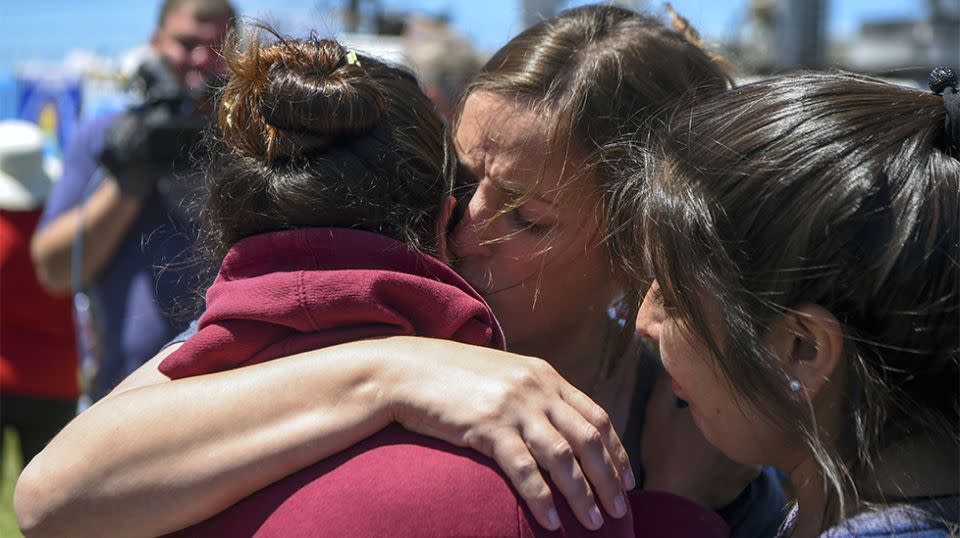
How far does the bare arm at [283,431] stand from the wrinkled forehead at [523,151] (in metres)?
0.44

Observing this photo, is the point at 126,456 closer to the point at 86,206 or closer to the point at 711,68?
the point at 711,68

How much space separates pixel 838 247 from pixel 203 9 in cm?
295

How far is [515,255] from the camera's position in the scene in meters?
1.55

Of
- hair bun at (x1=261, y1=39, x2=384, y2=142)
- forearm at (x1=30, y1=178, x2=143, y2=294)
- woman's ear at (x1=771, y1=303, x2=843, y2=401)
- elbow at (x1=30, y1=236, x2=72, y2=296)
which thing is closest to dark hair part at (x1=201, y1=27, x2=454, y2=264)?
hair bun at (x1=261, y1=39, x2=384, y2=142)

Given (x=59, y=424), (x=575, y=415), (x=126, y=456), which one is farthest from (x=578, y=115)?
(x=59, y=424)

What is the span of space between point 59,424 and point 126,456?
3.11 metres

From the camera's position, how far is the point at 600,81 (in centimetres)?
162

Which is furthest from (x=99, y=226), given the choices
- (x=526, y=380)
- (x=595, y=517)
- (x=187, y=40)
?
(x=595, y=517)

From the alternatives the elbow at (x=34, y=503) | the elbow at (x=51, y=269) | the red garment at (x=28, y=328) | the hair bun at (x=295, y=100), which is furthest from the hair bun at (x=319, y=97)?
the red garment at (x=28, y=328)

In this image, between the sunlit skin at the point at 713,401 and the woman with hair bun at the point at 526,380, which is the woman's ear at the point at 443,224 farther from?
the sunlit skin at the point at 713,401

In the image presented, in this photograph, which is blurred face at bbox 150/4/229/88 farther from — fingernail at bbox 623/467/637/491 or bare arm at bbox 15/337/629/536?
fingernail at bbox 623/467/637/491

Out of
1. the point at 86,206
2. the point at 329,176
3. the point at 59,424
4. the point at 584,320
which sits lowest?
the point at 59,424

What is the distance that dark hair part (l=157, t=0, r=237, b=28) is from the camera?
3588mm

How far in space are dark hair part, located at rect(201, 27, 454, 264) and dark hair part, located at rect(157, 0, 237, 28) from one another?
2353 mm
